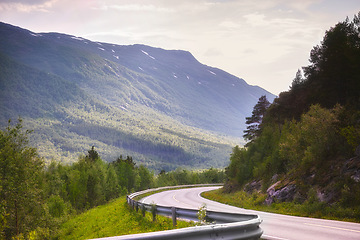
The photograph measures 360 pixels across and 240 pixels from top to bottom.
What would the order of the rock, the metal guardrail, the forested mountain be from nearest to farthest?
the metal guardrail → the forested mountain → the rock

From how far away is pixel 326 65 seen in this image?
33594 millimetres

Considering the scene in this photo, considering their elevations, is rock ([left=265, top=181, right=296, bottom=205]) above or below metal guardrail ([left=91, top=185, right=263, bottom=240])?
below

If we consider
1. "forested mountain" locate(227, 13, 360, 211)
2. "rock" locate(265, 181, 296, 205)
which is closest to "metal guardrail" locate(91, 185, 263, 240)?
"forested mountain" locate(227, 13, 360, 211)

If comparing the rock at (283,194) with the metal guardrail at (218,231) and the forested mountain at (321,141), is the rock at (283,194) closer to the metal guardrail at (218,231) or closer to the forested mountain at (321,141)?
the forested mountain at (321,141)

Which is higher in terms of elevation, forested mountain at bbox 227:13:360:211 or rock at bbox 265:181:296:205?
forested mountain at bbox 227:13:360:211

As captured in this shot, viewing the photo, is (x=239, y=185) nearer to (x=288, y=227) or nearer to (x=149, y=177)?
(x=288, y=227)

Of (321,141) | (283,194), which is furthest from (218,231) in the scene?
(321,141)

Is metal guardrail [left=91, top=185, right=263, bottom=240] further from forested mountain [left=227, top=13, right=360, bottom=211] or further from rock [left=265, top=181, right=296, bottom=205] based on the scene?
rock [left=265, top=181, right=296, bottom=205]

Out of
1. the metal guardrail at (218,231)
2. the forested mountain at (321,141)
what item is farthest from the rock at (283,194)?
the metal guardrail at (218,231)

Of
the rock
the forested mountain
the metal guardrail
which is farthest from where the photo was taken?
the rock

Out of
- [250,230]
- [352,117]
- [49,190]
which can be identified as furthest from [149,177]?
[250,230]

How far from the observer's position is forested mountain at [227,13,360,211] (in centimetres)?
1912

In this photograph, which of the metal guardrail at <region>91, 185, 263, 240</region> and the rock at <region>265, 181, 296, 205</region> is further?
the rock at <region>265, 181, 296, 205</region>

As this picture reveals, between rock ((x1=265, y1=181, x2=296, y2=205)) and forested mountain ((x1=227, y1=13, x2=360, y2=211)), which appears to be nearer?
forested mountain ((x1=227, y1=13, x2=360, y2=211))
